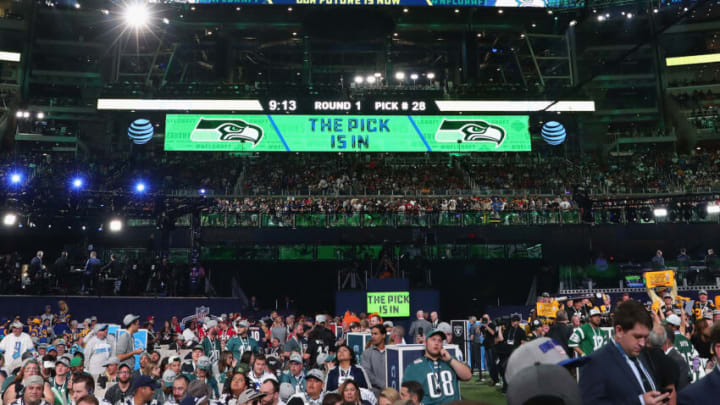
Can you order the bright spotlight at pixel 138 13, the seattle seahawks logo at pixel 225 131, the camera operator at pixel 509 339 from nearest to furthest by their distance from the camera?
the camera operator at pixel 509 339 < the bright spotlight at pixel 138 13 < the seattle seahawks logo at pixel 225 131

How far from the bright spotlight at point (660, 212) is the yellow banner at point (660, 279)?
46.8 ft

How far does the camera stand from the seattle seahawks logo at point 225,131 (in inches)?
1479

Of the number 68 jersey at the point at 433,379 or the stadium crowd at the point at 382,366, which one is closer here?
the stadium crowd at the point at 382,366

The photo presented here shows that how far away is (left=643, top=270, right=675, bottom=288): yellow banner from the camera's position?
14.6 metres

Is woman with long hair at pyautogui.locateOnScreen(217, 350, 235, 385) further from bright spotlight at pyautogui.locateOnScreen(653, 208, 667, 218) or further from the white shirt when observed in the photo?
bright spotlight at pyautogui.locateOnScreen(653, 208, 667, 218)

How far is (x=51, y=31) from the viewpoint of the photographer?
46.6 meters

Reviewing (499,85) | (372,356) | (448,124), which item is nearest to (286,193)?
(448,124)

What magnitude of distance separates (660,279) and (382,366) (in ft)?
32.5

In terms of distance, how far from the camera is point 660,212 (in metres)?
27.8

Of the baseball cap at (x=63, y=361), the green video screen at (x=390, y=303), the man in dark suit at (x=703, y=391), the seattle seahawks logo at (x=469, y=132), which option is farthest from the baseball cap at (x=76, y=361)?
the seattle seahawks logo at (x=469, y=132)

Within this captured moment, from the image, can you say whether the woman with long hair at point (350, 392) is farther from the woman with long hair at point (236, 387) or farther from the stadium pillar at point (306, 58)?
the stadium pillar at point (306, 58)

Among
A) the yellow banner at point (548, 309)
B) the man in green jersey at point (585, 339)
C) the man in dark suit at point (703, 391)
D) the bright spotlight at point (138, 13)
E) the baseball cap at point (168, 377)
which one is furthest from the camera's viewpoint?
the bright spotlight at point (138, 13)

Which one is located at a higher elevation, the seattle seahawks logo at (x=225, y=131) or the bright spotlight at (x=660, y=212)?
the seattle seahawks logo at (x=225, y=131)

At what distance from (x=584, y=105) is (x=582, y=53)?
11.0 meters
